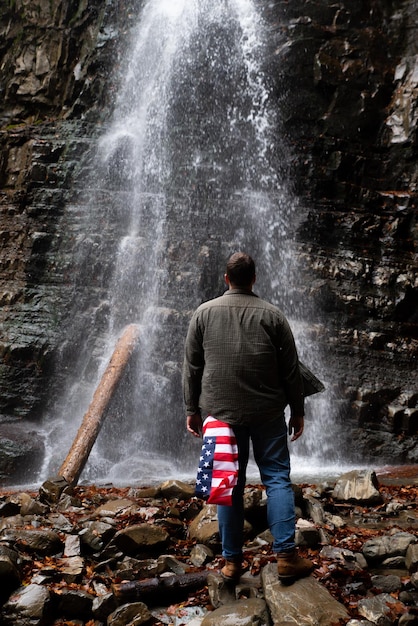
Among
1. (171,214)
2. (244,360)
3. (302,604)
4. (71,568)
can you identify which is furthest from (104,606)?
(171,214)

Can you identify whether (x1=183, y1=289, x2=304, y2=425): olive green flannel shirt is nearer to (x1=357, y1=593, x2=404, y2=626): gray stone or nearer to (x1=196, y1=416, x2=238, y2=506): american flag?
(x1=196, y1=416, x2=238, y2=506): american flag

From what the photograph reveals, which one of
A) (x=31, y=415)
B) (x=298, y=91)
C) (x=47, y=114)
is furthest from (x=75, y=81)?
(x=31, y=415)

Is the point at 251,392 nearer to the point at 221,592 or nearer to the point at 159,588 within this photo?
the point at 221,592

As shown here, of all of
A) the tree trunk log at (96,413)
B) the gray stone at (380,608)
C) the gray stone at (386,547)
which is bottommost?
the tree trunk log at (96,413)

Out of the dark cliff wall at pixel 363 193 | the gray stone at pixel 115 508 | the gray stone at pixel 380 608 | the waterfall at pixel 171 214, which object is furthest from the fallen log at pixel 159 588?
the dark cliff wall at pixel 363 193

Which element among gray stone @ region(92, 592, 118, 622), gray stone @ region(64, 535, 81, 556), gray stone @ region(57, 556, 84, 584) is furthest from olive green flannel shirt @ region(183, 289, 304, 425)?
gray stone @ region(64, 535, 81, 556)

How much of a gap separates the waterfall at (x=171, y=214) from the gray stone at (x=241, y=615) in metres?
6.49

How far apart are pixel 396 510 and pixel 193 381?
11.0 feet

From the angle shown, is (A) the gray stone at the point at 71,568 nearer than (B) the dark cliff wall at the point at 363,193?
Yes

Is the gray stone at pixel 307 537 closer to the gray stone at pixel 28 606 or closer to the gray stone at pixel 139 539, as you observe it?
the gray stone at pixel 139 539

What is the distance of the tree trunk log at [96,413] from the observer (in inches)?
303

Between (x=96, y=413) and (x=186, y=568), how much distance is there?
5061 millimetres

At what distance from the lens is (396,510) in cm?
550

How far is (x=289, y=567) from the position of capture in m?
3.16
